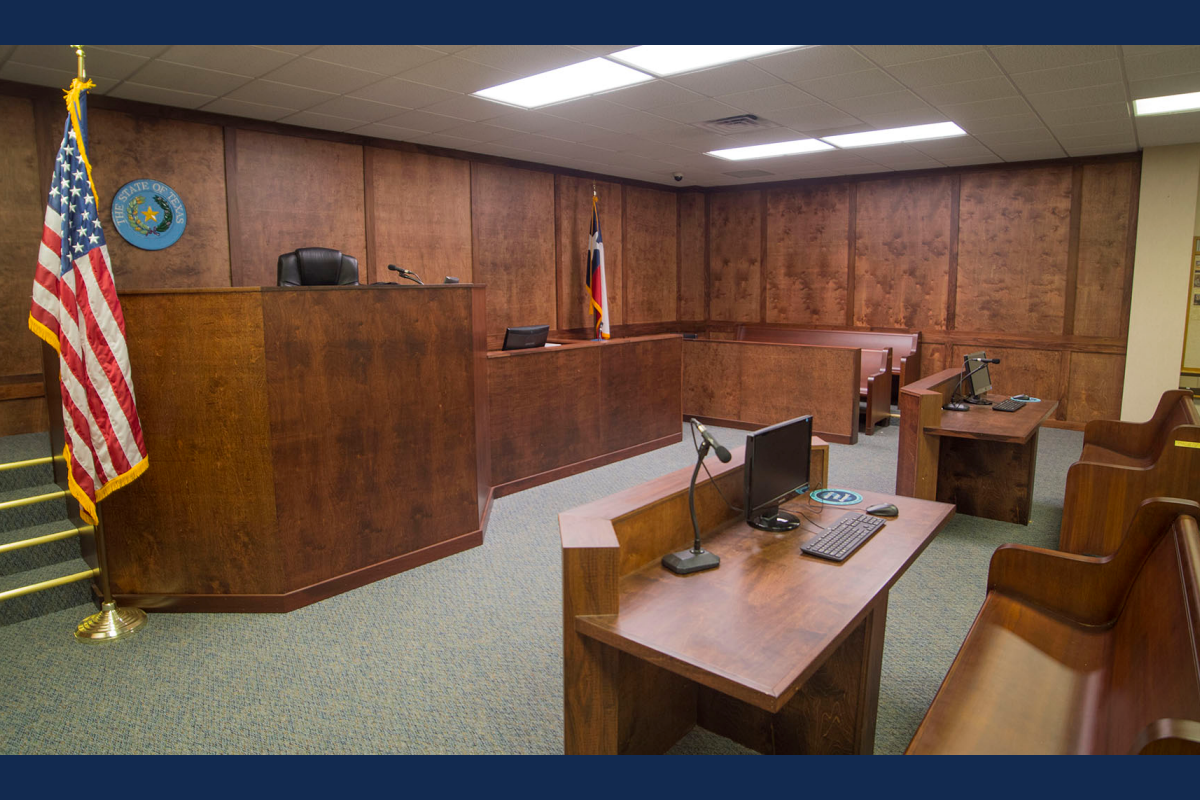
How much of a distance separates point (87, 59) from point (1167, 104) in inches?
278

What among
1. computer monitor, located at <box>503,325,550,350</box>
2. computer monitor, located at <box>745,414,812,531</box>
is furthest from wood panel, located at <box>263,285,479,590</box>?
computer monitor, located at <box>745,414,812,531</box>

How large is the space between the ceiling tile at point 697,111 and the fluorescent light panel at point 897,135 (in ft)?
4.82

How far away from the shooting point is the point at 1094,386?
24.2ft

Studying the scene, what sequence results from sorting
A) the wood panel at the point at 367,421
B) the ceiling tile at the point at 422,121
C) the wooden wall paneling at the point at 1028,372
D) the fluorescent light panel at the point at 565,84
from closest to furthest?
the wood panel at the point at 367,421, the fluorescent light panel at the point at 565,84, the ceiling tile at the point at 422,121, the wooden wall paneling at the point at 1028,372

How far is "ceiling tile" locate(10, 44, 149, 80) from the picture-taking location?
13.2 feet

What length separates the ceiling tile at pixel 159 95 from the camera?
4.77 m

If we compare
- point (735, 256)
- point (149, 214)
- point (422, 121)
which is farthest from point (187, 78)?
point (735, 256)

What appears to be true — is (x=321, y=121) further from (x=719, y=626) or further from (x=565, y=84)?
(x=719, y=626)

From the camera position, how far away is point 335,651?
3.10m

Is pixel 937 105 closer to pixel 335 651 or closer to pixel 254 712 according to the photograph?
pixel 335 651

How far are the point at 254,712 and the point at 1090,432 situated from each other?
4991 mm

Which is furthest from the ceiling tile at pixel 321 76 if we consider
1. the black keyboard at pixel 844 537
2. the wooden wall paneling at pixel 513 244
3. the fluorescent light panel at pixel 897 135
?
the fluorescent light panel at pixel 897 135

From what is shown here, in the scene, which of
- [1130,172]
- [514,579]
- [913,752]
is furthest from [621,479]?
[1130,172]

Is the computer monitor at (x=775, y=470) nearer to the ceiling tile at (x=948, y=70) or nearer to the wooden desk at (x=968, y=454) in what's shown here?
the wooden desk at (x=968, y=454)
